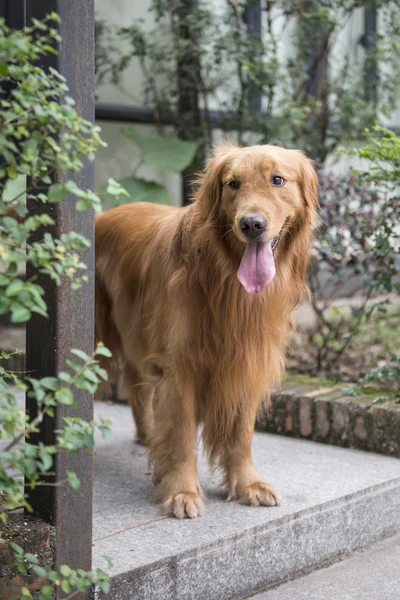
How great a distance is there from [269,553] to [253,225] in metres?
1.15

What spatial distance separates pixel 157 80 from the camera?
7.23m

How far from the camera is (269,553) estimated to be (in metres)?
3.07

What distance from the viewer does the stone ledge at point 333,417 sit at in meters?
4.03

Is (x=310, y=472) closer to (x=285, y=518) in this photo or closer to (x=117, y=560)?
(x=285, y=518)

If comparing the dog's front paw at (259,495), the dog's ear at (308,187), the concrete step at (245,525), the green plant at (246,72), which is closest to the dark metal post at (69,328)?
the concrete step at (245,525)

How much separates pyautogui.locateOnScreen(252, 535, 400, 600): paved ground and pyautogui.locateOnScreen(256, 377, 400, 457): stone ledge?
69cm

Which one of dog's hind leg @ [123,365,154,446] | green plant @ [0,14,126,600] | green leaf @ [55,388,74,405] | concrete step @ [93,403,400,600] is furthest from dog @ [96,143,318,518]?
green leaf @ [55,388,74,405]

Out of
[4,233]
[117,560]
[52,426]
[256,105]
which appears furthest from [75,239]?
[256,105]

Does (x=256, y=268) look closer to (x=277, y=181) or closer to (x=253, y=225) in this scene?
(x=253, y=225)

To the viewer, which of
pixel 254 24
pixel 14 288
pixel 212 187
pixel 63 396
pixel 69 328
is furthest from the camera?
pixel 254 24

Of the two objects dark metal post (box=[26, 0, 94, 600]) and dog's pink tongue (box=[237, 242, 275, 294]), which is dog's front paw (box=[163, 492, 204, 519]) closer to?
dark metal post (box=[26, 0, 94, 600])

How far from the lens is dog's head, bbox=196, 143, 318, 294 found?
3.06m

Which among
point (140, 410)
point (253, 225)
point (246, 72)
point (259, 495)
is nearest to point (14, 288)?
point (253, 225)

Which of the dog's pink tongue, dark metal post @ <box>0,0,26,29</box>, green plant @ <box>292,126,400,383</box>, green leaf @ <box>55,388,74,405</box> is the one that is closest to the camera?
green leaf @ <box>55,388,74,405</box>
